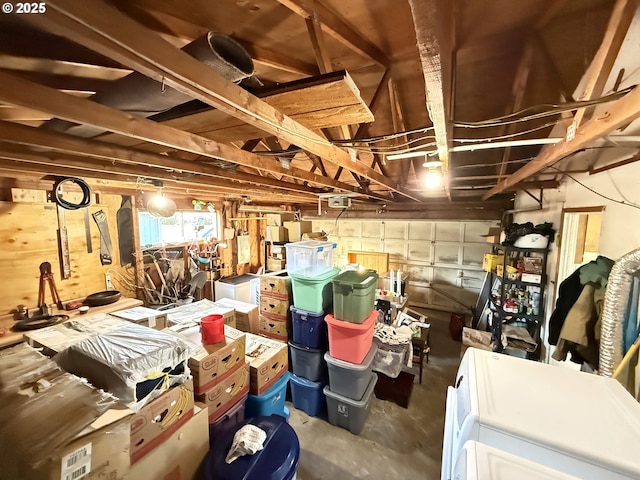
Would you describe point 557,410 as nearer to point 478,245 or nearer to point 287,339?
point 287,339

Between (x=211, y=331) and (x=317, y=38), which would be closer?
(x=317, y=38)

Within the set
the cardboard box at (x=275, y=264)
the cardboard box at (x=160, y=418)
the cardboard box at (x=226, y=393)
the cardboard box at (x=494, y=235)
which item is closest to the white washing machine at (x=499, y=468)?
the cardboard box at (x=160, y=418)

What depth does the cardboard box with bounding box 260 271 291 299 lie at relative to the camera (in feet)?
9.53

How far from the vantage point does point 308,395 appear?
274 centimetres

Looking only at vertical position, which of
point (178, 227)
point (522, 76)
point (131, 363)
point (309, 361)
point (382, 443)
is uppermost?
point (522, 76)

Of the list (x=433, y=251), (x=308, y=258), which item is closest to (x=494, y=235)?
(x=433, y=251)

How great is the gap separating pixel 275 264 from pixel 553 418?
5.49 m

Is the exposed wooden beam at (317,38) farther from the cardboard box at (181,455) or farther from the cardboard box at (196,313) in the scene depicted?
the cardboard box at (196,313)

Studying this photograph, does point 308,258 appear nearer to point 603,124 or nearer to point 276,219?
point 603,124

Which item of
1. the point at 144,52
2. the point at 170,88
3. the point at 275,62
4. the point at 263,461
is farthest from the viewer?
the point at 263,461

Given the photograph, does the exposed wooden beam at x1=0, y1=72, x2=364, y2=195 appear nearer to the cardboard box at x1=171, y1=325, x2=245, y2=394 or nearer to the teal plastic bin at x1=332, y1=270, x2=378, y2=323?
the cardboard box at x1=171, y1=325, x2=245, y2=394

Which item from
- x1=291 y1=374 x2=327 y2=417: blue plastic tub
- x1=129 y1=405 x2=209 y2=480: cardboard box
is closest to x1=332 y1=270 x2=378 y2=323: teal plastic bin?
x1=291 y1=374 x2=327 y2=417: blue plastic tub

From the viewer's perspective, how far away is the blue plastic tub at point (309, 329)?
271cm

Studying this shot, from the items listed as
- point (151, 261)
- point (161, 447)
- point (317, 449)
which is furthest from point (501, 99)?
point (151, 261)
